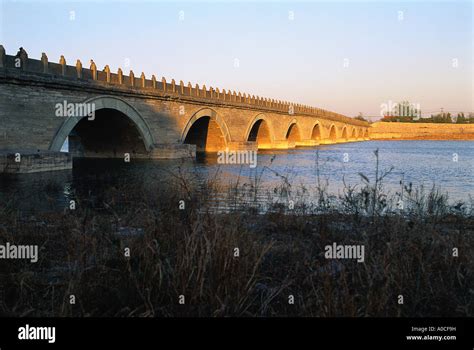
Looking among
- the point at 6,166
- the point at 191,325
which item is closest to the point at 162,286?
the point at 191,325

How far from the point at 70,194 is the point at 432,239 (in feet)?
36.2

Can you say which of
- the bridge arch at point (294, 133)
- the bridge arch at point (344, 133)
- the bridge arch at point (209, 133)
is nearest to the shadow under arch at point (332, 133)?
the bridge arch at point (344, 133)

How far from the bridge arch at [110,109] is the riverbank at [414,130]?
91.7 meters

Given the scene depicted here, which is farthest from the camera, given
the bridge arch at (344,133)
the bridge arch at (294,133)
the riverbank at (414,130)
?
the riverbank at (414,130)

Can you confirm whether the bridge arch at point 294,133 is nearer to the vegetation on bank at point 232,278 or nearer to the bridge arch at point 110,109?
the bridge arch at point 110,109

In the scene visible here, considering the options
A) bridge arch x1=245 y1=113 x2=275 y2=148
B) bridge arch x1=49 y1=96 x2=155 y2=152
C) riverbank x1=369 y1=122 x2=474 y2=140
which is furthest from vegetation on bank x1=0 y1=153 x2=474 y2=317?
riverbank x1=369 y1=122 x2=474 y2=140

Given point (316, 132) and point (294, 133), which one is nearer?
point (294, 133)

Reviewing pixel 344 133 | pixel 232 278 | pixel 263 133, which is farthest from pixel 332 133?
pixel 232 278

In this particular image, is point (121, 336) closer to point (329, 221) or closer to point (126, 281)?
point (126, 281)

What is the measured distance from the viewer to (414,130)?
370 ft

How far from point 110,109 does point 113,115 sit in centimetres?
137

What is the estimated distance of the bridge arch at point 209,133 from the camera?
38.6 m

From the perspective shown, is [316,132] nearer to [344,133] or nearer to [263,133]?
[344,133]

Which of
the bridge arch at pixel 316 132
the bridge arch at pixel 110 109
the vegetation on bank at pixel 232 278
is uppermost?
the bridge arch at pixel 316 132
